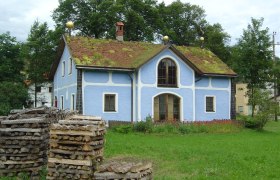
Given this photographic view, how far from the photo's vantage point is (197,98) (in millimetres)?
32562

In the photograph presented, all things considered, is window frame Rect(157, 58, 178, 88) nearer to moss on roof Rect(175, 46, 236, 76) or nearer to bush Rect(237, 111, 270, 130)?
moss on roof Rect(175, 46, 236, 76)

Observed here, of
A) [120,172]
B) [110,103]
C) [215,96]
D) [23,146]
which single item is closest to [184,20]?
[215,96]

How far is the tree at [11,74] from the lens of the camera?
120 ft

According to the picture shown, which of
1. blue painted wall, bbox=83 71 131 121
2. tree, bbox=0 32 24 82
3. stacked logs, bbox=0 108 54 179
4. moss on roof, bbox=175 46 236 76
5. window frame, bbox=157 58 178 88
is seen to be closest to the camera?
stacked logs, bbox=0 108 54 179

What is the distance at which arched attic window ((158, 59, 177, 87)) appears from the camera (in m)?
30.5

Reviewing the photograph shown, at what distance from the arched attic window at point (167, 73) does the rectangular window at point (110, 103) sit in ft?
11.1

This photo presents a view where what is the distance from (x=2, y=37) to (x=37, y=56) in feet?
15.3

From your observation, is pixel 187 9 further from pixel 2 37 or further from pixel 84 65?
pixel 84 65

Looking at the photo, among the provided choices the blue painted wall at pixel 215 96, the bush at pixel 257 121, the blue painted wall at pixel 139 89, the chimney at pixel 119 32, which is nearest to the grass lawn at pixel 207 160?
the blue painted wall at pixel 139 89

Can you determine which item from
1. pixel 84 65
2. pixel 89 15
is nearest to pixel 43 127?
pixel 84 65

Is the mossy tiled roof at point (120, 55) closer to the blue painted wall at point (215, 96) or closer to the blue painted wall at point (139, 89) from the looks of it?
the blue painted wall at point (139, 89)

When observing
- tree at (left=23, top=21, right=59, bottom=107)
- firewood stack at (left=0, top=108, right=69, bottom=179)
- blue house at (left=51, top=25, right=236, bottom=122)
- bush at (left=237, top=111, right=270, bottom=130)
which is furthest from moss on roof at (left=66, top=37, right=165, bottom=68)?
firewood stack at (left=0, top=108, right=69, bottom=179)

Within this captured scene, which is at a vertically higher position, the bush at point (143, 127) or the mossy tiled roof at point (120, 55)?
the mossy tiled roof at point (120, 55)

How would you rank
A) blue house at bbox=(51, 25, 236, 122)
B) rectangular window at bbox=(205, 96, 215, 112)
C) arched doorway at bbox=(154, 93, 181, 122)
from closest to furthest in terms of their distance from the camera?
blue house at bbox=(51, 25, 236, 122)
arched doorway at bbox=(154, 93, 181, 122)
rectangular window at bbox=(205, 96, 215, 112)
